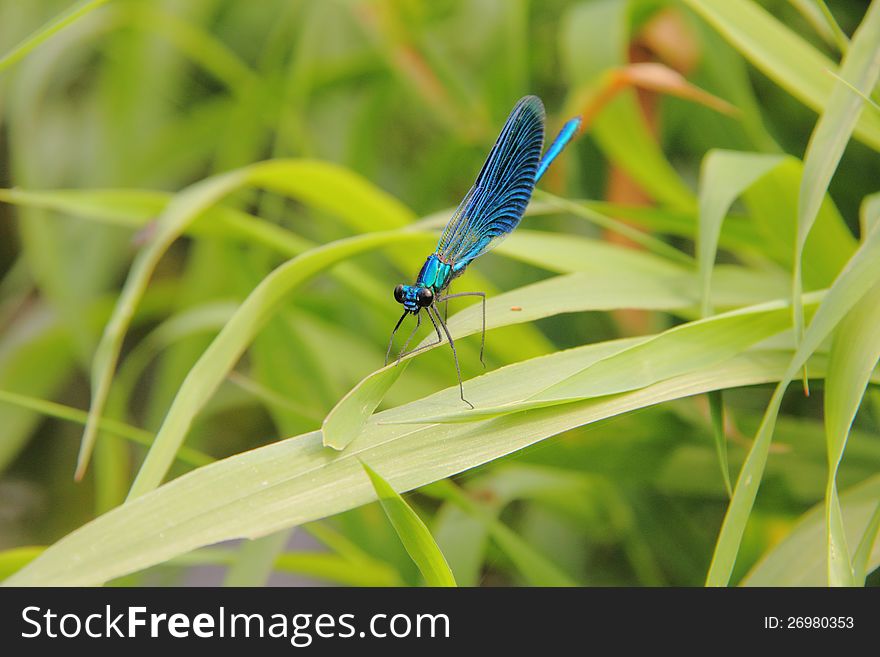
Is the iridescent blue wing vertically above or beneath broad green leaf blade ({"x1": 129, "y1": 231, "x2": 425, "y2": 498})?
above

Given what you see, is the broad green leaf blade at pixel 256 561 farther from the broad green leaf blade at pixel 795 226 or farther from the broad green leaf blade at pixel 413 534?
the broad green leaf blade at pixel 795 226

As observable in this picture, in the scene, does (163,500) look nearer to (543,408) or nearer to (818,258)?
(543,408)

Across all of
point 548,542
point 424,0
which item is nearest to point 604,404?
point 548,542

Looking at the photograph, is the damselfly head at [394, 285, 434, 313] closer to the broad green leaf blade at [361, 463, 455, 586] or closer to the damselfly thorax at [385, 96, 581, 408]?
the damselfly thorax at [385, 96, 581, 408]

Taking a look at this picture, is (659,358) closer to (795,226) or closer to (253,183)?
(795,226)

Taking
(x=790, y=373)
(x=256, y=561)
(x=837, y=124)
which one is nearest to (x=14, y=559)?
(x=256, y=561)

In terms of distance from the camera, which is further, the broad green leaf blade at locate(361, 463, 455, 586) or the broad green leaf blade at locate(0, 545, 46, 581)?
the broad green leaf blade at locate(0, 545, 46, 581)

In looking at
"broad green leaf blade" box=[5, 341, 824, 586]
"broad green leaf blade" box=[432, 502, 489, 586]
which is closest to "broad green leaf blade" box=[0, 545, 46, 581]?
"broad green leaf blade" box=[5, 341, 824, 586]
